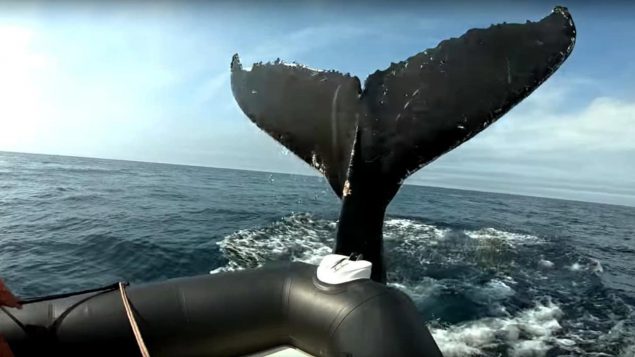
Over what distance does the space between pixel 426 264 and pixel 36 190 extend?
2223 centimetres

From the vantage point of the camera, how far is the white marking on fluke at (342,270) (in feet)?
12.3

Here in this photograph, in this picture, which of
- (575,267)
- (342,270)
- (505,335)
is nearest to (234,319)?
(342,270)

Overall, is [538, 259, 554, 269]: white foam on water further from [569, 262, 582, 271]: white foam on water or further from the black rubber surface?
the black rubber surface

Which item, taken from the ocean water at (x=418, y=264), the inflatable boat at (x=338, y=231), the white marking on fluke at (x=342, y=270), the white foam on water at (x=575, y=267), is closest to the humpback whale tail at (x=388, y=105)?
the inflatable boat at (x=338, y=231)

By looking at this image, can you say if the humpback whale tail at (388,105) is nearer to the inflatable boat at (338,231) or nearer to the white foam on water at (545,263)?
the inflatable boat at (338,231)

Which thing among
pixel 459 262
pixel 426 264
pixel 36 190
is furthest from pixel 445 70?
pixel 36 190

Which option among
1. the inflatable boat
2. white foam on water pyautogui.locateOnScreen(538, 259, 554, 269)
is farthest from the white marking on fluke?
white foam on water pyautogui.locateOnScreen(538, 259, 554, 269)

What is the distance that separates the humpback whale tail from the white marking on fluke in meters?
0.58

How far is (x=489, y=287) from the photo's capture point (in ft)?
30.1

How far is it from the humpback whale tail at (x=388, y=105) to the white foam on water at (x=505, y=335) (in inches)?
90.2

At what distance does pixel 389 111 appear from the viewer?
416 cm

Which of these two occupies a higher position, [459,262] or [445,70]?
[445,70]

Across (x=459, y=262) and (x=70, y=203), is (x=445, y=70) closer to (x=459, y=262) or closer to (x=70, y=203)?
(x=459, y=262)

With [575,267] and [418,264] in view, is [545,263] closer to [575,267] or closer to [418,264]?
[575,267]
